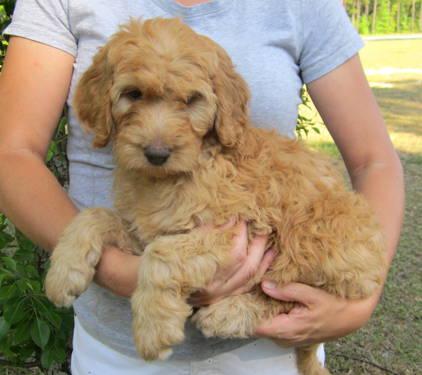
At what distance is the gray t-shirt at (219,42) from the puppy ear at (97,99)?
144 mm

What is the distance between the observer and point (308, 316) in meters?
2.52

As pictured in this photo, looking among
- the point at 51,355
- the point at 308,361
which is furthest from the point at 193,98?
the point at 51,355

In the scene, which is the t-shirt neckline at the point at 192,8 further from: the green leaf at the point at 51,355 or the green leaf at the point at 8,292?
the green leaf at the point at 51,355

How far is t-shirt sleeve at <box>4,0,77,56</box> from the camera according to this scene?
8.39ft

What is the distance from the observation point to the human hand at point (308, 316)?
252 cm

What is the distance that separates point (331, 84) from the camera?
2824 mm

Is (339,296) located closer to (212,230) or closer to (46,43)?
(212,230)

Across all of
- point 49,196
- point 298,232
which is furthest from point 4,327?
point 298,232

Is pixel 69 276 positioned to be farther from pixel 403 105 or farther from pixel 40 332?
pixel 403 105

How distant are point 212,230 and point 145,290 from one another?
1.13ft

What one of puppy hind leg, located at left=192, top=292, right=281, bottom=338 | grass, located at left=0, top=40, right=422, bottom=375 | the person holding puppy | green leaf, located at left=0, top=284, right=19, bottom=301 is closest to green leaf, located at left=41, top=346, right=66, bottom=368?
green leaf, located at left=0, top=284, right=19, bottom=301

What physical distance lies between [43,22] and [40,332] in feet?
5.74

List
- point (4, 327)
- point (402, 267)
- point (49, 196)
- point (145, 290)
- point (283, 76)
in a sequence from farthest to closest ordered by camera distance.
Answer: point (402, 267) → point (4, 327) → point (283, 76) → point (49, 196) → point (145, 290)

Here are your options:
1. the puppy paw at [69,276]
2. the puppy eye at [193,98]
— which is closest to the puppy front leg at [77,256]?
the puppy paw at [69,276]
